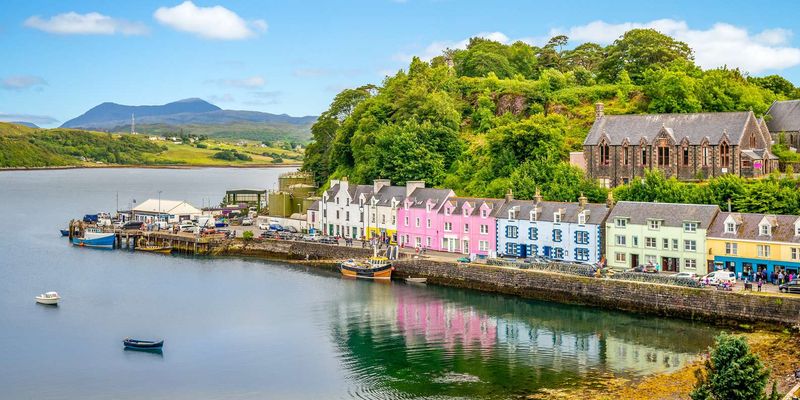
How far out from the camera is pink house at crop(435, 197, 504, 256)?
6719 cm

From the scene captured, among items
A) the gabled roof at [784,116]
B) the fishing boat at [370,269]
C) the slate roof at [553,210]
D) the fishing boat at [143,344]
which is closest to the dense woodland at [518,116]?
the gabled roof at [784,116]

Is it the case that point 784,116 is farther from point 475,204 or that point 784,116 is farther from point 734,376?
point 734,376

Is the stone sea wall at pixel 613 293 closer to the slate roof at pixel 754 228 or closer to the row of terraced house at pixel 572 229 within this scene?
the row of terraced house at pixel 572 229

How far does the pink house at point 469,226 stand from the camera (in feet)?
220

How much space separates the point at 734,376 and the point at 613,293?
79.2 feet

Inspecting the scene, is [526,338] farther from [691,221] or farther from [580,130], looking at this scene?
[580,130]

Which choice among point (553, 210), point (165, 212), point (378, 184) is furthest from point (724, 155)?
point (165, 212)

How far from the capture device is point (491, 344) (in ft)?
151

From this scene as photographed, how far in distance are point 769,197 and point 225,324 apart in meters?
36.6

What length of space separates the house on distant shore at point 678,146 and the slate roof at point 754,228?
11644mm

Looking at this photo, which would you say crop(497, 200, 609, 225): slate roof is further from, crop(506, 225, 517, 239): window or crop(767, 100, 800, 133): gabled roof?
crop(767, 100, 800, 133): gabled roof

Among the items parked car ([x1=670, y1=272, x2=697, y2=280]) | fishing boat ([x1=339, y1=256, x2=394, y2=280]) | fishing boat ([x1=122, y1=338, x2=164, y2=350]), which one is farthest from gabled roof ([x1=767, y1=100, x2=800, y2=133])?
fishing boat ([x1=122, y1=338, x2=164, y2=350])

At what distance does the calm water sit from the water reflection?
3.7 inches

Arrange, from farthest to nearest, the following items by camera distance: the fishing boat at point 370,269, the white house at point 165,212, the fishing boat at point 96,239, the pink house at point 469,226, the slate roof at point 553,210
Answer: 1. the white house at point 165,212
2. the fishing boat at point 96,239
3. the pink house at point 469,226
4. the fishing boat at point 370,269
5. the slate roof at point 553,210
